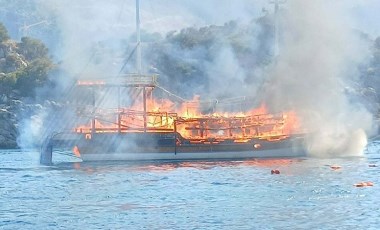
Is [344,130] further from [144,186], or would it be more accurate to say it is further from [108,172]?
[144,186]

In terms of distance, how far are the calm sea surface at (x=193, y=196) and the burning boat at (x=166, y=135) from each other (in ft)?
37.3

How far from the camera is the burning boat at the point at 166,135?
416 feet

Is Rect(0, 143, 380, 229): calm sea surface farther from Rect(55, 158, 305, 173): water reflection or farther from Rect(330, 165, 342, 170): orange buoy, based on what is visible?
Rect(330, 165, 342, 170): orange buoy

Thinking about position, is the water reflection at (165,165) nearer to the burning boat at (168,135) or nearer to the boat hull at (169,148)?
the boat hull at (169,148)

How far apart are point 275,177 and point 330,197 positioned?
19.3 meters

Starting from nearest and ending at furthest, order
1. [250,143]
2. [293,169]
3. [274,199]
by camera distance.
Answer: [274,199] → [293,169] → [250,143]

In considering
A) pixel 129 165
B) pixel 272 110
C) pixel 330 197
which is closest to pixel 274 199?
pixel 330 197

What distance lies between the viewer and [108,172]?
105188 mm

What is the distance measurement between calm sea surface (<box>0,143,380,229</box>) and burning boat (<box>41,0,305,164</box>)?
11.4m

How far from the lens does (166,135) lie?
127 meters

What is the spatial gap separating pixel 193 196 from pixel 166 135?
48846 mm

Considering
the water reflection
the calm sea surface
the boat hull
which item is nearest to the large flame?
the boat hull

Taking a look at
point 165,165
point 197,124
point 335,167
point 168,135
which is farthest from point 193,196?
point 197,124

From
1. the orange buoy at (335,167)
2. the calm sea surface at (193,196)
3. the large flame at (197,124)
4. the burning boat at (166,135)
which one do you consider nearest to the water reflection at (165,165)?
the calm sea surface at (193,196)
